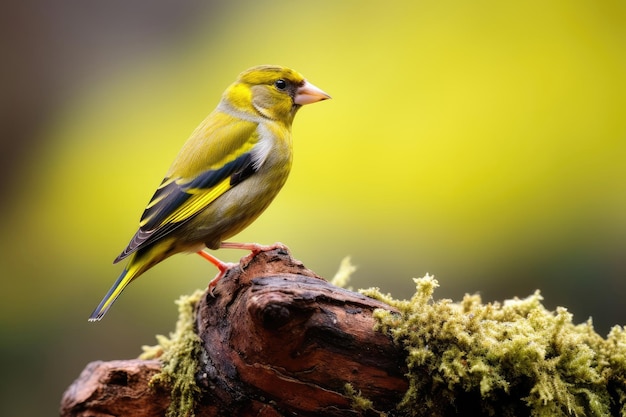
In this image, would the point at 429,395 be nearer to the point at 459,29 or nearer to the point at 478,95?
the point at 478,95

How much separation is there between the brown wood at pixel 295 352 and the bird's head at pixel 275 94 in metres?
1.21

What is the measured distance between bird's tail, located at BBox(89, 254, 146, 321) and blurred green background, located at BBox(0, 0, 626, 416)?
216 cm

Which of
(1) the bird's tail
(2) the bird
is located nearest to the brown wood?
(2) the bird

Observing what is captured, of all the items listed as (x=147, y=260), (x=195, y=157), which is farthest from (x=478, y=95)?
(x=147, y=260)

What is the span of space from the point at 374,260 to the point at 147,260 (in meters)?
2.64

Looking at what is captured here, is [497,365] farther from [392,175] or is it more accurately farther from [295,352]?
[392,175]

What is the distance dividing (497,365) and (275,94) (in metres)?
1.92

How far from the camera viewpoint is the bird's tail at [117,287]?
2805mm

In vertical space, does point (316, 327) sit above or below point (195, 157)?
below

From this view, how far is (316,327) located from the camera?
2.21m

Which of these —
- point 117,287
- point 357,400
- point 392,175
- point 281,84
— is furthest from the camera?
point 392,175

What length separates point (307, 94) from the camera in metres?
3.54

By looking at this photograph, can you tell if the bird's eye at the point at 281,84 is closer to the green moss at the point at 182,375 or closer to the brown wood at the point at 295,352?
the brown wood at the point at 295,352

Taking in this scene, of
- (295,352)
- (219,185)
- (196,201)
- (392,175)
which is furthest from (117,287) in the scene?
(392,175)
